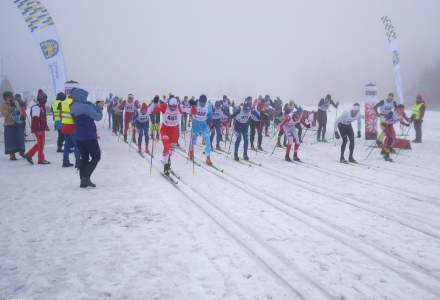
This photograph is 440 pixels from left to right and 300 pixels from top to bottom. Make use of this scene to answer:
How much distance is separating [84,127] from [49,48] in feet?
39.7

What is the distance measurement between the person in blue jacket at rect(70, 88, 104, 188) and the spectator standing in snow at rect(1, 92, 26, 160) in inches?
189

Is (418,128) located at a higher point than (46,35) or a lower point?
lower

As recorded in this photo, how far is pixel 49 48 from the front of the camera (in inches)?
664

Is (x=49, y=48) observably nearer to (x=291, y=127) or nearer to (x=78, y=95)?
(x=78, y=95)

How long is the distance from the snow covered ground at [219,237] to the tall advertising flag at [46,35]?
9615mm

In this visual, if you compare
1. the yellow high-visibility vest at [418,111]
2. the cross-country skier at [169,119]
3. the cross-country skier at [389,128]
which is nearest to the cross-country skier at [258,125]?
the cross-country skier at [389,128]

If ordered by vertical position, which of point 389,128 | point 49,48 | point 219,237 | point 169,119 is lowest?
point 219,237

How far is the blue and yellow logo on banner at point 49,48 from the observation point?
1677cm

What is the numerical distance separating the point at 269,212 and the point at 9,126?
9411mm

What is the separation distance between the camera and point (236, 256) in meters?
4.18

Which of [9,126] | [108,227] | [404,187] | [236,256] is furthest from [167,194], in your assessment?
[9,126]

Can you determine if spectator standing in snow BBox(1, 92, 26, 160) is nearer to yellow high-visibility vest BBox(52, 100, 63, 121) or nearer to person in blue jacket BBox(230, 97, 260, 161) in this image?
yellow high-visibility vest BBox(52, 100, 63, 121)

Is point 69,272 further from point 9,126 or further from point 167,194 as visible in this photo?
point 9,126

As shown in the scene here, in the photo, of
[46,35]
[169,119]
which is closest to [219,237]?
[169,119]
